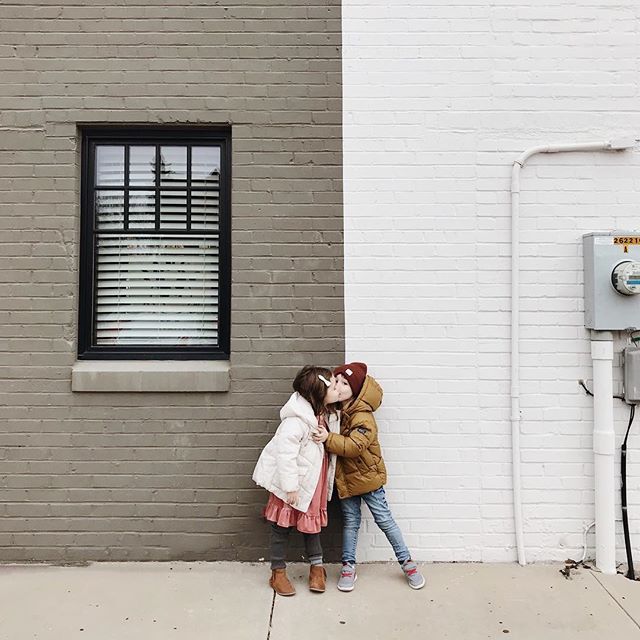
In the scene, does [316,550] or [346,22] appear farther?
[346,22]

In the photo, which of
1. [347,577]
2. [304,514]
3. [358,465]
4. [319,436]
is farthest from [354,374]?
[347,577]

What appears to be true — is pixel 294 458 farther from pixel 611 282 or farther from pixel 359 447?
pixel 611 282

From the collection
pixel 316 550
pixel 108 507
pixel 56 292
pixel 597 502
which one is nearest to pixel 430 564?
Answer: pixel 316 550

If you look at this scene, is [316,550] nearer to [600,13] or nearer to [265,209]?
[265,209]

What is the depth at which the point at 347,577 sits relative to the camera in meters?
3.96

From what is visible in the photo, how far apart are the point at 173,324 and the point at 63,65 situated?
1955 mm

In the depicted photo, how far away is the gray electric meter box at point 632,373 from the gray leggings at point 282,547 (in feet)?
7.52

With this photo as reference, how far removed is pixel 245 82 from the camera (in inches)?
172

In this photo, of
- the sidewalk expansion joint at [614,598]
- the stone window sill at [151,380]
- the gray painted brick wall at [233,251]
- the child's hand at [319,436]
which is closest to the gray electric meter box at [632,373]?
the sidewalk expansion joint at [614,598]

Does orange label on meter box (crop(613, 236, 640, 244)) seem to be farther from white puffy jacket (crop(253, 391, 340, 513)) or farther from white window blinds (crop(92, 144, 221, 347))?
white window blinds (crop(92, 144, 221, 347))

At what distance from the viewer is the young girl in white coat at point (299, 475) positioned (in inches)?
150

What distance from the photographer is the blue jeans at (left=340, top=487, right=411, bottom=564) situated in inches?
157

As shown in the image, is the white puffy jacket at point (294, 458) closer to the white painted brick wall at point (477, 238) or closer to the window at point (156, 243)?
the white painted brick wall at point (477, 238)

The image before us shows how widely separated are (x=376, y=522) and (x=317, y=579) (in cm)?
51
